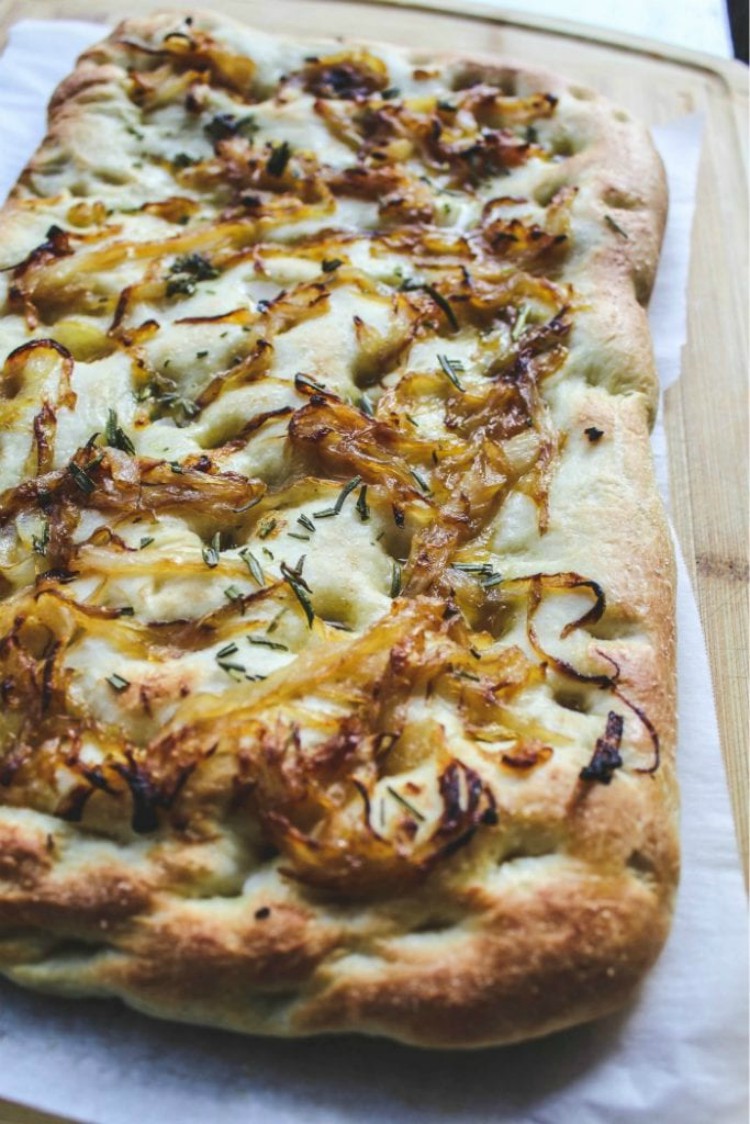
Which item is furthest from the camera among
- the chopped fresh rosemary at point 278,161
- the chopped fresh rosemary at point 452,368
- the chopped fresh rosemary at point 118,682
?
the chopped fresh rosemary at point 278,161

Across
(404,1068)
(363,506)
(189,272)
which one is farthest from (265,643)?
(189,272)

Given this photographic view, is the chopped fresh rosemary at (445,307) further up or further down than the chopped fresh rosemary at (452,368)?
further up

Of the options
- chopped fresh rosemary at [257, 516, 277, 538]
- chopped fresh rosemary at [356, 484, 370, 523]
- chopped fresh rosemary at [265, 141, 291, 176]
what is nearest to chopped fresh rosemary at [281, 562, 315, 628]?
chopped fresh rosemary at [257, 516, 277, 538]

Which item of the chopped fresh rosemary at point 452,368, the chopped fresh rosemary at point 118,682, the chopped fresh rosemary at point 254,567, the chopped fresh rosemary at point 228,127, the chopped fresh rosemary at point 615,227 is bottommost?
the chopped fresh rosemary at point 118,682

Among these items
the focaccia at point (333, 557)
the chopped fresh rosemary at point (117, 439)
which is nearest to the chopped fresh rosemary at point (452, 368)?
the focaccia at point (333, 557)

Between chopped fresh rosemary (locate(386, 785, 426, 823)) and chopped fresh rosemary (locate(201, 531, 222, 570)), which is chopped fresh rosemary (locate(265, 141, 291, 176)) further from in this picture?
chopped fresh rosemary (locate(386, 785, 426, 823))

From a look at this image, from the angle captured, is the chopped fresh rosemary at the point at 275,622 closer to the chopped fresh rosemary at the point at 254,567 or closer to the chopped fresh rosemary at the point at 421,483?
the chopped fresh rosemary at the point at 254,567
